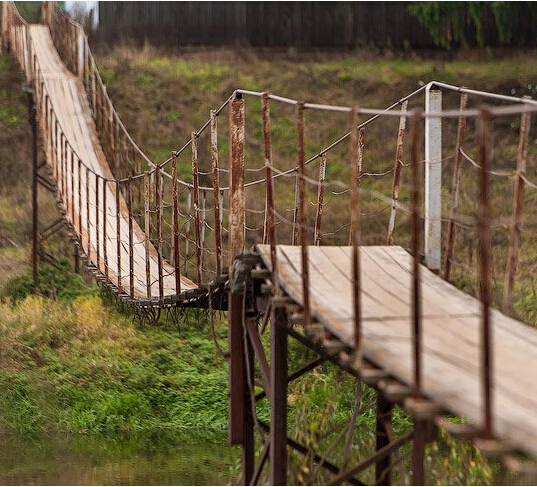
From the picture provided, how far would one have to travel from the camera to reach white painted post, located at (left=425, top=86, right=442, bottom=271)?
7477mm

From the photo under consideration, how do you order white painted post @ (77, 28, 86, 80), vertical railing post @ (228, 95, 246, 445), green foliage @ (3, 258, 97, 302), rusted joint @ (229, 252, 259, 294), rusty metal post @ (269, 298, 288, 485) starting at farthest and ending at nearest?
white painted post @ (77, 28, 86, 80)
green foliage @ (3, 258, 97, 302)
vertical railing post @ (228, 95, 246, 445)
rusted joint @ (229, 252, 259, 294)
rusty metal post @ (269, 298, 288, 485)

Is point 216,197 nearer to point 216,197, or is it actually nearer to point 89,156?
point 216,197

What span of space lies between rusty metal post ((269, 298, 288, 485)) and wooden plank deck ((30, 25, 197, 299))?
118 inches

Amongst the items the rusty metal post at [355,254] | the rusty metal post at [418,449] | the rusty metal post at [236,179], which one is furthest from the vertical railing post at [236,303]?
the rusty metal post at [355,254]

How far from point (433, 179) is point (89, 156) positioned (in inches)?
336

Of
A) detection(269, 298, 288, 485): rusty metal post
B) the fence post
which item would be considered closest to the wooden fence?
the fence post

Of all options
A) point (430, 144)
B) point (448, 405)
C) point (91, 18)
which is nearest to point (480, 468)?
point (430, 144)

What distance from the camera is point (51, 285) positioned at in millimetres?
16406

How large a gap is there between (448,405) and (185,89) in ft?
57.5

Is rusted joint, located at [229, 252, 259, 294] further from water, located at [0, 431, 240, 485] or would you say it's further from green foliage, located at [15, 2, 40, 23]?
green foliage, located at [15, 2, 40, 23]

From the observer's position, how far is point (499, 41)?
75.0ft

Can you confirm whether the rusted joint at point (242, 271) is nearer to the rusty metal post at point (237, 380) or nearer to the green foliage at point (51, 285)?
the rusty metal post at point (237, 380)

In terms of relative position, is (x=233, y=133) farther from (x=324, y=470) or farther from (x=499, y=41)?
(x=499, y=41)

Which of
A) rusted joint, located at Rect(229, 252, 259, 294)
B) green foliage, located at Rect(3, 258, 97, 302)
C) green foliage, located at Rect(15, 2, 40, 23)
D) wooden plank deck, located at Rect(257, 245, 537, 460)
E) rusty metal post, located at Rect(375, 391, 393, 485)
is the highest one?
green foliage, located at Rect(15, 2, 40, 23)
